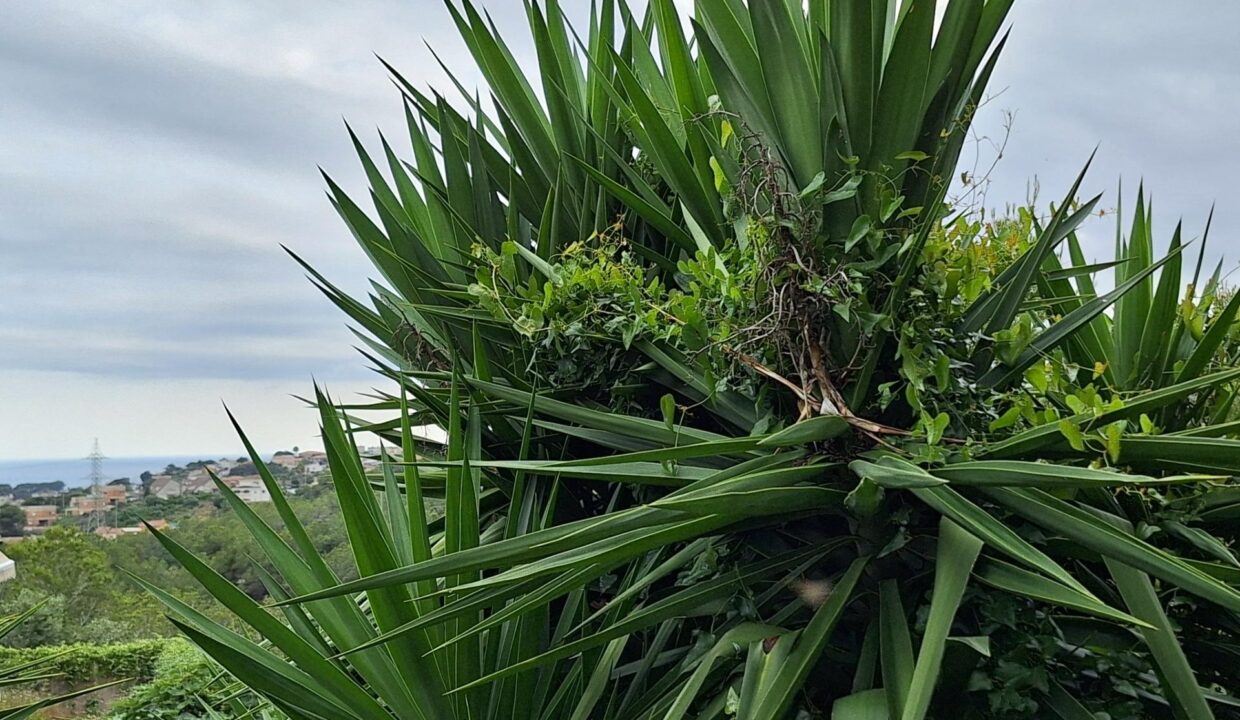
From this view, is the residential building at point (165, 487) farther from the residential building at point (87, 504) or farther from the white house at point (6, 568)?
the white house at point (6, 568)

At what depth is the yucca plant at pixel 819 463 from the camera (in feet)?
2.30

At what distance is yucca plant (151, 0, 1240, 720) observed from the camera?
700 millimetres

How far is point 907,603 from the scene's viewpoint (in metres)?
0.84

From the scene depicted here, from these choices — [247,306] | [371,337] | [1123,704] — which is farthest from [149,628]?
[1123,704]

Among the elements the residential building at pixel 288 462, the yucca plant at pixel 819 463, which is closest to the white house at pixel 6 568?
the residential building at pixel 288 462

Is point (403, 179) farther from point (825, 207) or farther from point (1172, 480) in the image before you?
point (1172, 480)

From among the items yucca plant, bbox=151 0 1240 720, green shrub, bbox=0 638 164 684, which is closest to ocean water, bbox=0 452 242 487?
green shrub, bbox=0 638 164 684

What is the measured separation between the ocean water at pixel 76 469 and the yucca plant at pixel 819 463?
4.96m

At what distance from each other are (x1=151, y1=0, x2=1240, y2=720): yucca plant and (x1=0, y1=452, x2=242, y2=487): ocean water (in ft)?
16.3

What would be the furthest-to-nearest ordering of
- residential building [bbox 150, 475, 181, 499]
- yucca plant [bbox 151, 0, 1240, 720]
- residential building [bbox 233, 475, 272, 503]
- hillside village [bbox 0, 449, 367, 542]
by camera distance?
hillside village [bbox 0, 449, 367, 542], residential building [bbox 150, 475, 181, 499], residential building [bbox 233, 475, 272, 503], yucca plant [bbox 151, 0, 1240, 720]

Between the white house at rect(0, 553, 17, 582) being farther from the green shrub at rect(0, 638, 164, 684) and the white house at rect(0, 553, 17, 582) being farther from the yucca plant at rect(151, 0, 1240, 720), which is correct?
the yucca plant at rect(151, 0, 1240, 720)

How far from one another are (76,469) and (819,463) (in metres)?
8.43

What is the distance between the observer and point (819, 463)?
776mm

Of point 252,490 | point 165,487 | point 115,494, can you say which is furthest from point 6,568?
point 252,490
